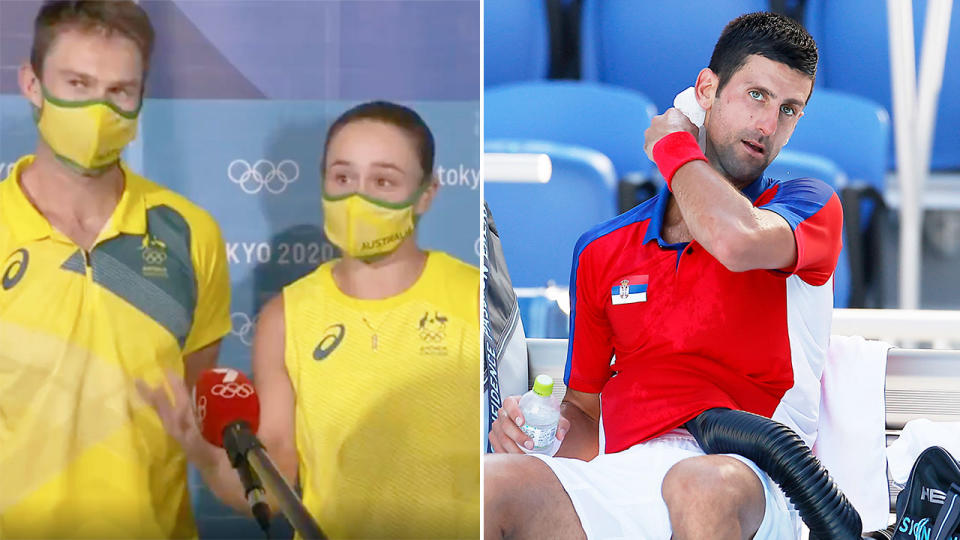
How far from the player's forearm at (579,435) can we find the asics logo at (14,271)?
40.6 inches

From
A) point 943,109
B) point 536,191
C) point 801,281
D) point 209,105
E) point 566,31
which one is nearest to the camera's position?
point 209,105

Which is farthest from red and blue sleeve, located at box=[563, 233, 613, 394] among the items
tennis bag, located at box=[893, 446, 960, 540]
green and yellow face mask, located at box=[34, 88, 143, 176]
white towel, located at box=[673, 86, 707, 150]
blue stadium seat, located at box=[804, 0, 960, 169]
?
blue stadium seat, located at box=[804, 0, 960, 169]

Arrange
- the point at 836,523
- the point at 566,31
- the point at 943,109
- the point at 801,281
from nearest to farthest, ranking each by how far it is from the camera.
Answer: the point at 836,523 < the point at 801,281 < the point at 943,109 < the point at 566,31

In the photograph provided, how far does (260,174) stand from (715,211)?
2.62 feet

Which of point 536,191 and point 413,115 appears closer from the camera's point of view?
point 413,115

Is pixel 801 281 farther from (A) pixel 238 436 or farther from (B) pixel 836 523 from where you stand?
(A) pixel 238 436

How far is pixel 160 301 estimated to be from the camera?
130 cm

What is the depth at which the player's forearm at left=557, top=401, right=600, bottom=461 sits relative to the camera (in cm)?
204

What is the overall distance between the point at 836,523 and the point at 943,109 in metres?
2.52

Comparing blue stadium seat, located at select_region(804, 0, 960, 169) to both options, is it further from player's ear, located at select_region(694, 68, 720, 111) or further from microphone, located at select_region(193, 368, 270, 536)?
microphone, located at select_region(193, 368, 270, 536)

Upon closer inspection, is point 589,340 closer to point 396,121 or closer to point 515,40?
point 396,121

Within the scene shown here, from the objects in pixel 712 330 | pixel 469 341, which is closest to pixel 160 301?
pixel 469 341

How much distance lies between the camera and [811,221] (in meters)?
1.89

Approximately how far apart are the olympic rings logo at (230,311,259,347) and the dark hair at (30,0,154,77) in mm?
288
